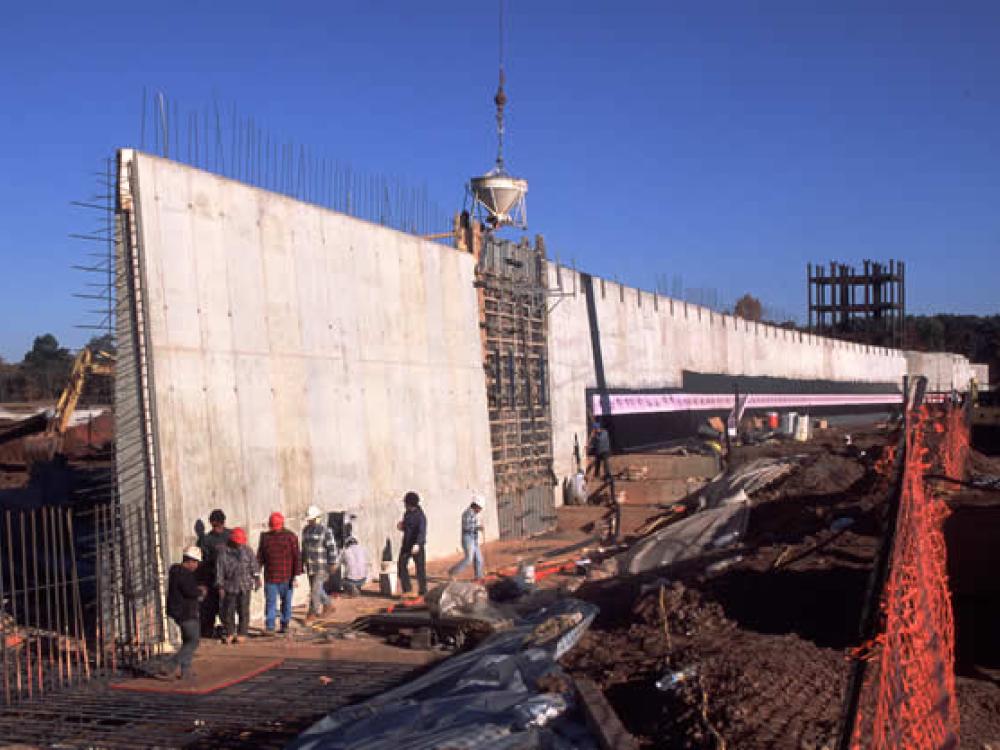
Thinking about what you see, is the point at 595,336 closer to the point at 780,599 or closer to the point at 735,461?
the point at 735,461

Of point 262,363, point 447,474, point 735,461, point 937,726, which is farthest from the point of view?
point 735,461

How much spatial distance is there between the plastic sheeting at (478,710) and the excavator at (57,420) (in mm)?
14685

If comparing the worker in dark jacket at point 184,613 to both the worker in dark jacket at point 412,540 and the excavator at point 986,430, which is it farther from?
the excavator at point 986,430

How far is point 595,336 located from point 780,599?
16.8 metres

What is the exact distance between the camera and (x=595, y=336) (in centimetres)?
2688

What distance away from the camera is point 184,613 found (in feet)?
34.4

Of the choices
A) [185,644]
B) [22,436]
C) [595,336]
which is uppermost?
[595,336]

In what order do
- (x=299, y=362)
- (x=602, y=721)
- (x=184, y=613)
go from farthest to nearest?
(x=299, y=362)
(x=184, y=613)
(x=602, y=721)

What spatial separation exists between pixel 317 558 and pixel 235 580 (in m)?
2.06

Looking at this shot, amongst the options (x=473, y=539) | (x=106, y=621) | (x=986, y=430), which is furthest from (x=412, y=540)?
(x=986, y=430)

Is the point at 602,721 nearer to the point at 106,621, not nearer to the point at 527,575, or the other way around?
the point at 106,621

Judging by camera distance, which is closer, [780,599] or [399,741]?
[399,741]

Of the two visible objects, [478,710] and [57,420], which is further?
[57,420]

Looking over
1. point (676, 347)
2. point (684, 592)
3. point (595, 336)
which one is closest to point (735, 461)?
point (595, 336)
